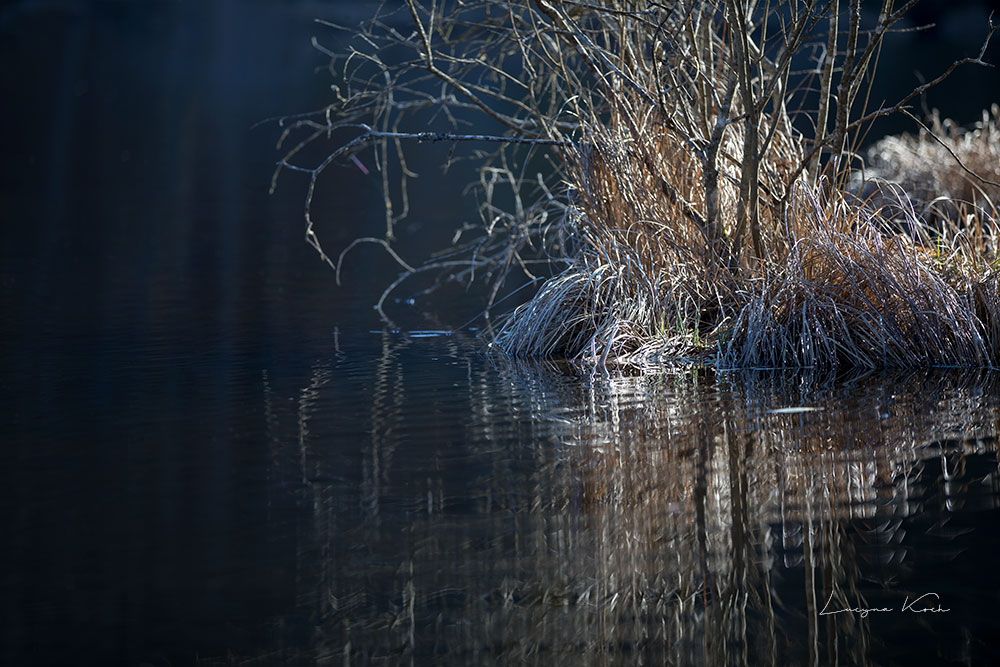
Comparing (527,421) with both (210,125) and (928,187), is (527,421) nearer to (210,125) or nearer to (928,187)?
(928,187)

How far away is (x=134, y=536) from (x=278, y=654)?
76 centimetres

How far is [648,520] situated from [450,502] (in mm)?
503

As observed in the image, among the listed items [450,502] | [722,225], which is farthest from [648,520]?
[722,225]

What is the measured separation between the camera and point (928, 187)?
28.5ft

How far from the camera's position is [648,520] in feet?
9.41

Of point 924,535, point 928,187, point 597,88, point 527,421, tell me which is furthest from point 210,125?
point 924,535

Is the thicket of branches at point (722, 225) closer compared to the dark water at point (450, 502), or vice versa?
the dark water at point (450, 502)

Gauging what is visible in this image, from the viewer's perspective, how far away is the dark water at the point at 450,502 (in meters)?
2.27

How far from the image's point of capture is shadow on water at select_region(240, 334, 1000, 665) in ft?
7.41
